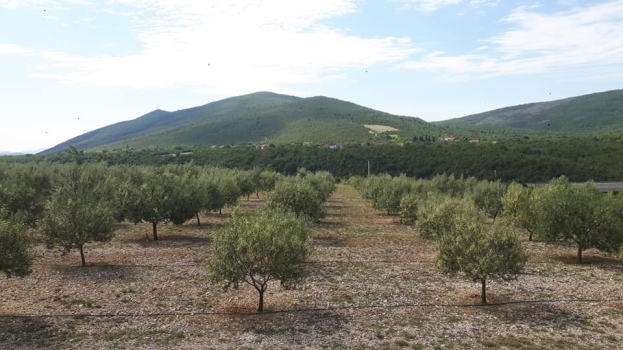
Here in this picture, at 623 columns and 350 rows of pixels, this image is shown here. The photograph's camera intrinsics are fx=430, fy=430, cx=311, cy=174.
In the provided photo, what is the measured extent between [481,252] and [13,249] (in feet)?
97.0

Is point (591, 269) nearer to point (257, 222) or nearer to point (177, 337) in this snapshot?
point (257, 222)

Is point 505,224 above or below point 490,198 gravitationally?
above

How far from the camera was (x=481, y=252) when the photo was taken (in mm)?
28031

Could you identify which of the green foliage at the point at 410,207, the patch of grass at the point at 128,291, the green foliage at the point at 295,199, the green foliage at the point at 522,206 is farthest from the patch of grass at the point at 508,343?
the green foliage at the point at 410,207

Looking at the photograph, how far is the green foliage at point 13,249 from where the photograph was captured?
2609 centimetres

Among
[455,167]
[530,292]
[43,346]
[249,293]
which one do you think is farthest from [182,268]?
[455,167]

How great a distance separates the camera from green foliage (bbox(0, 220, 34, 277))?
1027 inches

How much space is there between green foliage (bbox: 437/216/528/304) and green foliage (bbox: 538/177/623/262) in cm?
1511

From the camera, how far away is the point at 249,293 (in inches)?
1208

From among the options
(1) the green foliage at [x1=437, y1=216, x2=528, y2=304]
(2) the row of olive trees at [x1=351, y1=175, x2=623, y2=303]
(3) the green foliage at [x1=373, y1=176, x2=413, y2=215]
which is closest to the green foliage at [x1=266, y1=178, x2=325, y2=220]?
(2) the row of olive trees at [x1=351, y1=175, x2=623, y2=303]

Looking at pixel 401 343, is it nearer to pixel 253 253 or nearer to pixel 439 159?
pixel 253 253

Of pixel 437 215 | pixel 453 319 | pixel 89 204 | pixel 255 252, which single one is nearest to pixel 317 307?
pixel 255 252

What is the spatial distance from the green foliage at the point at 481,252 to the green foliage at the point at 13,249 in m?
26.9

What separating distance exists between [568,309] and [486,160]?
11277 centimetres
